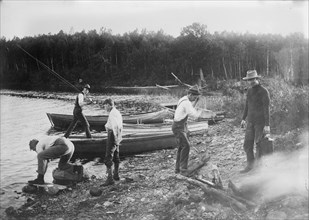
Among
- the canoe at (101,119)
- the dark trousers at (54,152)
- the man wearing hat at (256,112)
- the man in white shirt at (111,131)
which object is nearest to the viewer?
the man wearing hat at (256,112)

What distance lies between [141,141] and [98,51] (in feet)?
109

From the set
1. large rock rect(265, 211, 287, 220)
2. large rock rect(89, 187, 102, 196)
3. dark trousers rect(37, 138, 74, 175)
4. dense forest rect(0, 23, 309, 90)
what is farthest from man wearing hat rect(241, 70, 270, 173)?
dense forest rect(0, 23, 309, 90)

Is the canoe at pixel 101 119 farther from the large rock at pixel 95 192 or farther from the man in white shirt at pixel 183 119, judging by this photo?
the large rock at pixel 95 192

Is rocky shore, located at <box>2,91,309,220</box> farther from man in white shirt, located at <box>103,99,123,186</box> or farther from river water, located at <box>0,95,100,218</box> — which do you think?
river water, located at <box>0,95,100,218</box>

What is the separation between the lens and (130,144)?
9.91 meters

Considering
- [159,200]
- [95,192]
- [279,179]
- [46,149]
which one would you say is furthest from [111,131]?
[279,179]

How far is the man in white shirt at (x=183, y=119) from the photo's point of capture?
6117 mm

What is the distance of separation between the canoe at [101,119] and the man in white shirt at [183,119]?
26.2 feet

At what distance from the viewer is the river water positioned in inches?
281

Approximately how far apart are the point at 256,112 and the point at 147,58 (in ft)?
115

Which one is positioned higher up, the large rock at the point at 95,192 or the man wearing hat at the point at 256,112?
the man wearing hat at the point at 256,112

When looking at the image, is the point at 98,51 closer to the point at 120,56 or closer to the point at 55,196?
the point at 120,56

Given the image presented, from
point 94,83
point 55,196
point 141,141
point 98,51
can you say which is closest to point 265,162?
point 55,196

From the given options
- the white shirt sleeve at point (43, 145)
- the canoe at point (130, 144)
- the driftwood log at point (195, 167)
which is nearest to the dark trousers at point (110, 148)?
the white shirt sleeve at point (43, 145)
